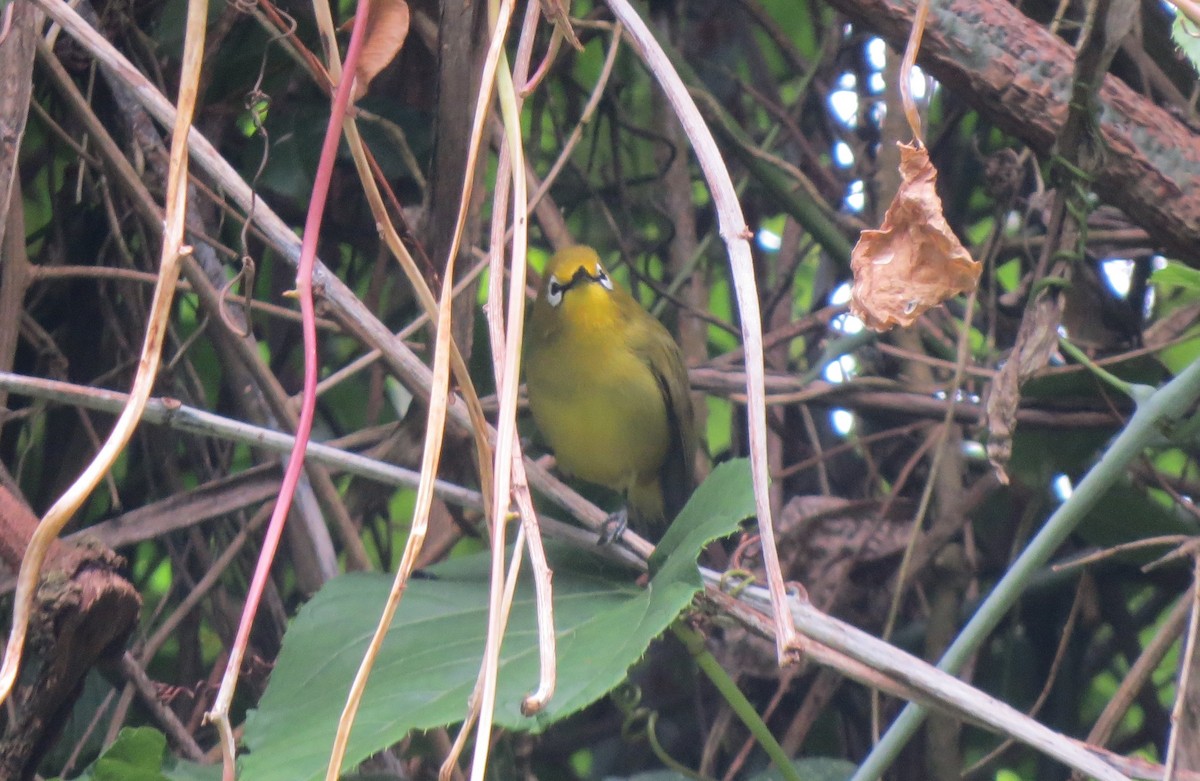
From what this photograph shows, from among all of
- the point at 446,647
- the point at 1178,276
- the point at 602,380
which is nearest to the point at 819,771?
the point at 446,647

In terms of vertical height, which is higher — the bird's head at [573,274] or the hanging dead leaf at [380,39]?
the hanging dead leaf at [380,39]

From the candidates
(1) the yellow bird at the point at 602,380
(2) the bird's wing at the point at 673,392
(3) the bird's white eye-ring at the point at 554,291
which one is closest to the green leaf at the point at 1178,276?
(2) the bird's wing at the point at 673,392

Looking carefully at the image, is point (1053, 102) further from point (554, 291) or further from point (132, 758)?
point (132, 758)

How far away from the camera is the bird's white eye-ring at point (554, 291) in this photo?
11.7 ft

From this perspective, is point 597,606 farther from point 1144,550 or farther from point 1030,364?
point 1144,550

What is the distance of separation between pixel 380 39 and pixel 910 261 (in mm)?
742

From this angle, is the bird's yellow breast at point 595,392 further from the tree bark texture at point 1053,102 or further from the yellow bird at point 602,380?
the tree bark texture at point 1053,102

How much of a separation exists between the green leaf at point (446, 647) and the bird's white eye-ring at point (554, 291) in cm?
142

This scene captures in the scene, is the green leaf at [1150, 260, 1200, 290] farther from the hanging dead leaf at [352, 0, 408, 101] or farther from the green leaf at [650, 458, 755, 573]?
the hanging dead leaf at [352, 0, 408, 101]

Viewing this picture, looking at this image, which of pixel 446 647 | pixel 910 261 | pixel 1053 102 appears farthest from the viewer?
pixel 1053 102

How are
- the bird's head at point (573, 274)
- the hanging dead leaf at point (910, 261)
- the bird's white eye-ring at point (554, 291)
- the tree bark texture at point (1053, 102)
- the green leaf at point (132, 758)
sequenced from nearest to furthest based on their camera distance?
1. the hanging dead leaf at point (910, 261)
2. the green leaf at point (132, 758)
3. the tree bark texture at point (1053, 102)
4. the bird's head at point (573, 274)
5. the bird's white eye-ring at point (554, 291)

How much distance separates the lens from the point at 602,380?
3.78 m

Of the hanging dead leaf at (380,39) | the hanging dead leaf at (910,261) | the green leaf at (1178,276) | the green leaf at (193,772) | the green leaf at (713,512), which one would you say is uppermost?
the hanging dead leaf at (380,39)

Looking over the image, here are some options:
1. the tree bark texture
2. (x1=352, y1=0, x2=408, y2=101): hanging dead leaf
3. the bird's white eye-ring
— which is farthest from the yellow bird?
(x1=352, y1=0, x2=408, y2=101): hanging dead leaf
